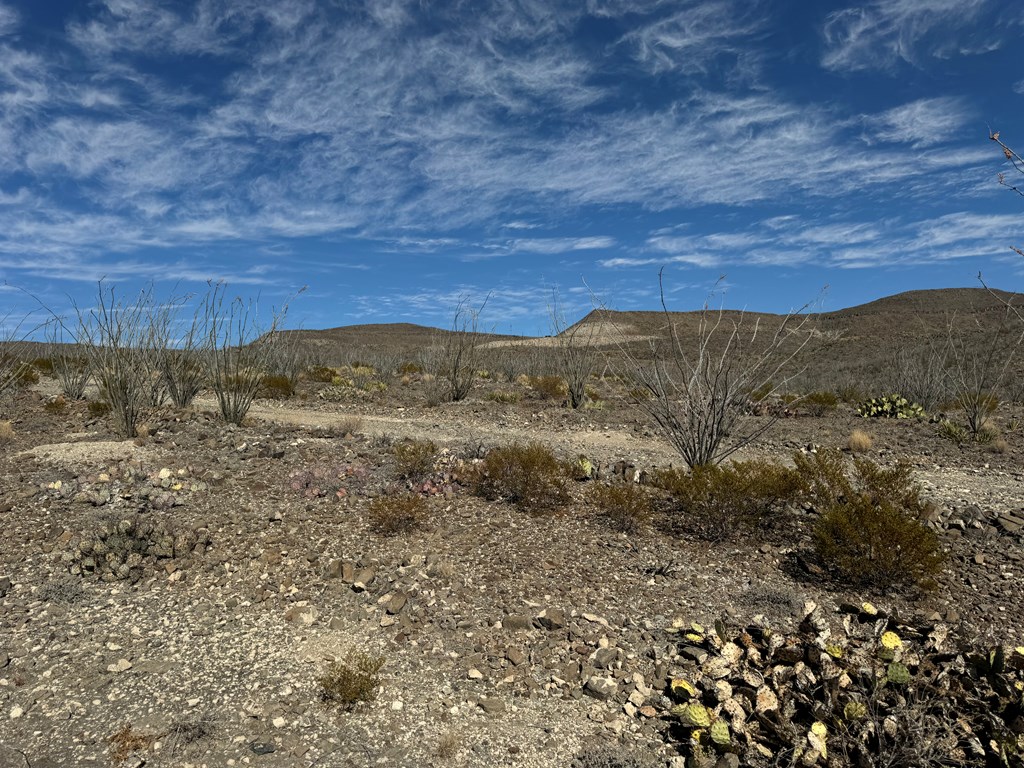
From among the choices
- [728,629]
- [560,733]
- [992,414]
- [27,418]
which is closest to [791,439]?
[992,414]

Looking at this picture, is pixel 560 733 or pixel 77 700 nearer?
pixel 560 733

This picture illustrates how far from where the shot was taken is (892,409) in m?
14.4

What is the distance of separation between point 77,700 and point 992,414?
16793 mm

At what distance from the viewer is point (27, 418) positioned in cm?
1150

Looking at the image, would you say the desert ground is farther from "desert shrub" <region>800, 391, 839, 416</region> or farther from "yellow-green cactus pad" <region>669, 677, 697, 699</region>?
"desert shrub" <region>800, 391, 839, 416</region>

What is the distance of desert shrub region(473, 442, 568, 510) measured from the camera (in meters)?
6.64

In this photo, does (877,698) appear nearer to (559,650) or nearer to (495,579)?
(559,650)

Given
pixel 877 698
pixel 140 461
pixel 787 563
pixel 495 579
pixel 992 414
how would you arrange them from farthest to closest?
1. pixel 992 414
2. pixel 140 461
3. pixel 787 563
4. pixel 495 579
5. pixel 877 698

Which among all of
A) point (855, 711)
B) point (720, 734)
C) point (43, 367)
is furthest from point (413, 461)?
point (43, 367)

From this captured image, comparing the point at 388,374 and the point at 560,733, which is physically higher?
the point at 388,374

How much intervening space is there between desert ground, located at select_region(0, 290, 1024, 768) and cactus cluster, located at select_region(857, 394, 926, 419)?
6.25m

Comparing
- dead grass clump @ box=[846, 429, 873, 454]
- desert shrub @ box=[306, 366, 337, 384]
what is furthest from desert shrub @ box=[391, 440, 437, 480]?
desert shrub @ box=[306, 366, 337, 384]

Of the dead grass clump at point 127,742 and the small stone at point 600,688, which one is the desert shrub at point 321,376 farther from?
the small stone at point 600,688

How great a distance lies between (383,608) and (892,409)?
13362mm
